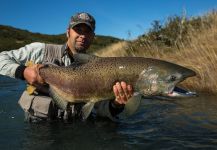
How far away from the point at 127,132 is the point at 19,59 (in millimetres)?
2086

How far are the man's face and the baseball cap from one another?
0.07m

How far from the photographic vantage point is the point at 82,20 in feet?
20.3

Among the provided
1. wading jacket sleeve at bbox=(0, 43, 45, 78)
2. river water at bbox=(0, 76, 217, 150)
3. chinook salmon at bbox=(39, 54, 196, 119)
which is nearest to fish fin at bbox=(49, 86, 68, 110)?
chinook salmon at bbox=(39, 54, 196, 119)

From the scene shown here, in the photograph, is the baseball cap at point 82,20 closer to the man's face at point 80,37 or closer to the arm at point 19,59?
the man's face at point 80,37

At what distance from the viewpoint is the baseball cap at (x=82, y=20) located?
244 inches

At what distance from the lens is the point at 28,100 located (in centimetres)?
645

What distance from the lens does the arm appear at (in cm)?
569

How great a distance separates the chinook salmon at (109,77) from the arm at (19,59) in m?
0.49

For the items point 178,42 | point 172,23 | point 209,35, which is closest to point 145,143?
point 209,35

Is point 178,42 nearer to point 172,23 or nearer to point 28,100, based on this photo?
point 172,23

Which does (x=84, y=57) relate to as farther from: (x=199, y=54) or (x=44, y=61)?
(x=199, y=54)

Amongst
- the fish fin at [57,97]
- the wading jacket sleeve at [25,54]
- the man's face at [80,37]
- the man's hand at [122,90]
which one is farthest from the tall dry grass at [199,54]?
the fish fin at [57,97]

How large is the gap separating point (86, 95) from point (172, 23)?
1173cm

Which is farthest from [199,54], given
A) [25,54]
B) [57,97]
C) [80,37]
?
[57,97]
